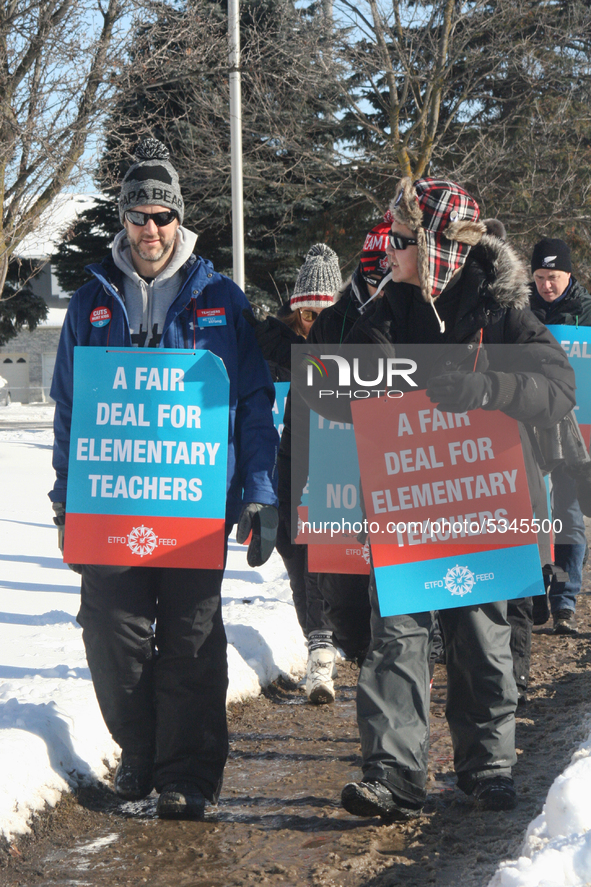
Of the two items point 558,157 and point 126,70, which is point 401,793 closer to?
point 126,70

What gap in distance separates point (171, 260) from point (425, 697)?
169 cm

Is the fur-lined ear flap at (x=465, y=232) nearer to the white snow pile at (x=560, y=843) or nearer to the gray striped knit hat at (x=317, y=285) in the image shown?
the white snow pile at (x=560, y=843)

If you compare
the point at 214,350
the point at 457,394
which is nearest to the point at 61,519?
the point at 214,350

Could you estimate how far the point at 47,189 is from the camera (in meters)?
13.0

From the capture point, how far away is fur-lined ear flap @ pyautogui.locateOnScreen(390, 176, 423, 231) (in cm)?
302

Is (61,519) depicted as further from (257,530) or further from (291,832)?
(291,832)

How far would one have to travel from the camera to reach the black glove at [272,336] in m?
3.40

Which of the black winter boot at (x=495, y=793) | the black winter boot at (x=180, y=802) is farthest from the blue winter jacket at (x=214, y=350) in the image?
the black winter boot at (x=495, y=793)

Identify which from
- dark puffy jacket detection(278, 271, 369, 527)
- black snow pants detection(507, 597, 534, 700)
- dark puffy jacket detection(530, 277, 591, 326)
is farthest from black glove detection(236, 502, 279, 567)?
dark puffy jacket detection(530, 277, 591, 326)

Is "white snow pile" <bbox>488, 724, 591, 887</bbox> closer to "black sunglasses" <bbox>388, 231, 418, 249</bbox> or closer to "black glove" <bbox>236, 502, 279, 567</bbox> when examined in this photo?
"black glove" <bbox>236, 502, 279, 567</bbox>

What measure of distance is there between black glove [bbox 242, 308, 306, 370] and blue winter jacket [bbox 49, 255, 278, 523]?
0.03 meters

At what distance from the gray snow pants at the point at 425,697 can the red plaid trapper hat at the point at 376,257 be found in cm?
121

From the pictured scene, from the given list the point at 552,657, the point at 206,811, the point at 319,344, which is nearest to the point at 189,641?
the point at 206,811

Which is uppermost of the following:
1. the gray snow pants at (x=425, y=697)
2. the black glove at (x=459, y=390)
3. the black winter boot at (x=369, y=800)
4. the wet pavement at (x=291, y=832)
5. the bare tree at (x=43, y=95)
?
the bare tree at (x=43, y=95)
